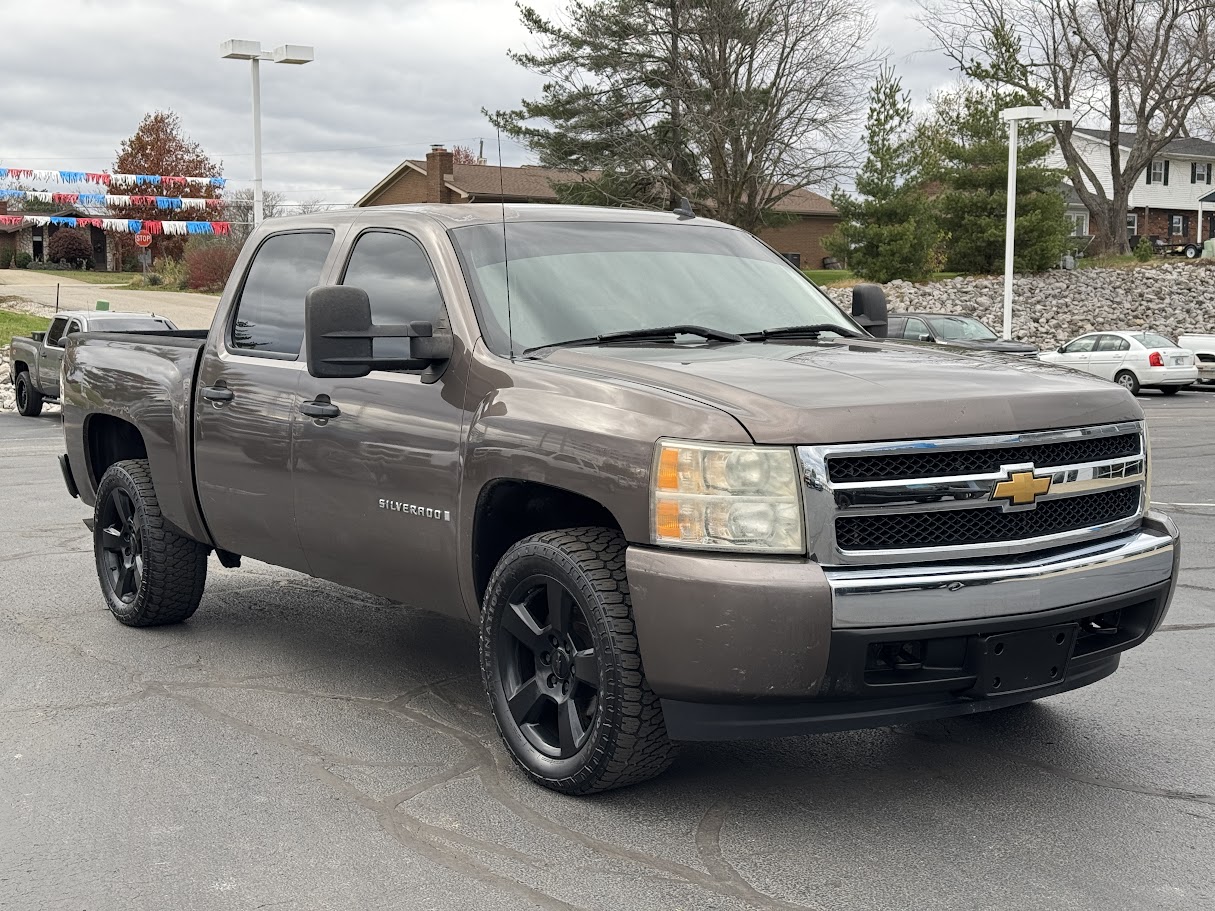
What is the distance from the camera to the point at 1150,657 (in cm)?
632

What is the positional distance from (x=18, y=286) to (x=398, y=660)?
5889 centimetres

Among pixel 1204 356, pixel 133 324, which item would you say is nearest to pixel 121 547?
pixel 133 324

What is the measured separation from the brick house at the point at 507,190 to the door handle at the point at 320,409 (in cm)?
3772

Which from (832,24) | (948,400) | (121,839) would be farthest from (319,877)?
(832,24)

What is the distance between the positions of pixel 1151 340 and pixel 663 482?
90.5 feet

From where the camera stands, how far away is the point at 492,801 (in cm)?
444

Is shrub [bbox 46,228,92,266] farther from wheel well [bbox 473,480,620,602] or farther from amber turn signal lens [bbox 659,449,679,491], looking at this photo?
amber turn signal lens [bbox 659,449,679,491]

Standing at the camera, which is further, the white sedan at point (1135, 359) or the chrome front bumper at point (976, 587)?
the white sedan at point (1135, 359)

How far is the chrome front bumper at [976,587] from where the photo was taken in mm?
3785

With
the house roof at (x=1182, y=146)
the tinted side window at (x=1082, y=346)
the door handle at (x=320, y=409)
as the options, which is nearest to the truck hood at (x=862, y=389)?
the door handle at (x=320, y=409)

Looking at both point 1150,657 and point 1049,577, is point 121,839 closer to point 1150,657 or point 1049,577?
point 1049,577

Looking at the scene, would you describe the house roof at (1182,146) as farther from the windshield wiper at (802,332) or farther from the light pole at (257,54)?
the windshield wiper at (802,332)

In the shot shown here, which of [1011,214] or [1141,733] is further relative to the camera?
[1011,214]

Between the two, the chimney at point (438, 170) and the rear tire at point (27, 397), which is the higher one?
the chimney at point (438, 170)
